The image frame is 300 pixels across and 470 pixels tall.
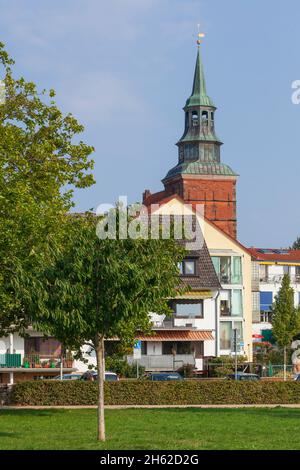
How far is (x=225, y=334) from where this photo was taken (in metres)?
86.0

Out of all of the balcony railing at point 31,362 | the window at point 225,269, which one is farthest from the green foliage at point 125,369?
the window at point 225,269

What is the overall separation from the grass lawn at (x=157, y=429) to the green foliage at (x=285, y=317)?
214 ft

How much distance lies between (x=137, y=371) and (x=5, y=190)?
2783 centimetres

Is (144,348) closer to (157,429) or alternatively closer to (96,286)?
(157,429)

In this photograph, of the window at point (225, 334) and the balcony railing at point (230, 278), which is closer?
the window at point (225, 334)

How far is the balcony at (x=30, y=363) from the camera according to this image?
6612cm

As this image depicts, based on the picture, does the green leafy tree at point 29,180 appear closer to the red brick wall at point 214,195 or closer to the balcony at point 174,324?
the balcony at point 174,324

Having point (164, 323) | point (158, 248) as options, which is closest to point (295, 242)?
point (164, 323)

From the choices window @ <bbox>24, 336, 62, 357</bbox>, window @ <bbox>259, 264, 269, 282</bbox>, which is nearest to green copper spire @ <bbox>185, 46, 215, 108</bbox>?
window @ <bbox>259, 264, 269, 282</bbox>

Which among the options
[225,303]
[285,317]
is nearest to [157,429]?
[225,303]

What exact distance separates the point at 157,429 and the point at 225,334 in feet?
183

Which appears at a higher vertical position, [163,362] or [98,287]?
[98,287]

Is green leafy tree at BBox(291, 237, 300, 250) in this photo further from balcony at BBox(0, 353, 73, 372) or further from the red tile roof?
balcony at BBox(0, 353, 73, 372)

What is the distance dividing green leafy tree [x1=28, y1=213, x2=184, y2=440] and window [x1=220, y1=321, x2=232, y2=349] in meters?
56.4
